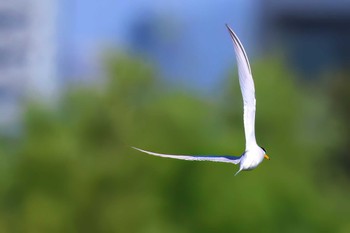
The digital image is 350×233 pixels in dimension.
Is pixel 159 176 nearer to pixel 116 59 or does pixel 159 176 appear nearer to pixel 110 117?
pixel 110 117

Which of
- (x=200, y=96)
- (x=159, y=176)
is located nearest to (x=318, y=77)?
(x=200, y=96)

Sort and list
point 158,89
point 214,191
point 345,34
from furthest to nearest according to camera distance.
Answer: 1. point 345,34
2. point 158,89
3. point 214,191

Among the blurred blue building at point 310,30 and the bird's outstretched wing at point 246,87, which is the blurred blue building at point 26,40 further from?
the bird's outstretched wing at point 246,87

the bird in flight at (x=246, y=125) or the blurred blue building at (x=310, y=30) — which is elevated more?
the bird in flight at (x=246, y=125)

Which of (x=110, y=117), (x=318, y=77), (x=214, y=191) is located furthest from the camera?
(x=318, y=77)

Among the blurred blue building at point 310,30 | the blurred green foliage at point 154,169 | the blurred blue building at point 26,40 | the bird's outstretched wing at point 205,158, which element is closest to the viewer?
the bird's outstretched wing at point 205,158

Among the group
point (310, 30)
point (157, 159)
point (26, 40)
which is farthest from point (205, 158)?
point (26, 40)

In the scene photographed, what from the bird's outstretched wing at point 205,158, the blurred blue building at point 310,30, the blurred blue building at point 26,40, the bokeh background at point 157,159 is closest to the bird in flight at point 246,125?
the bird's outstretched wing at point 205,158
